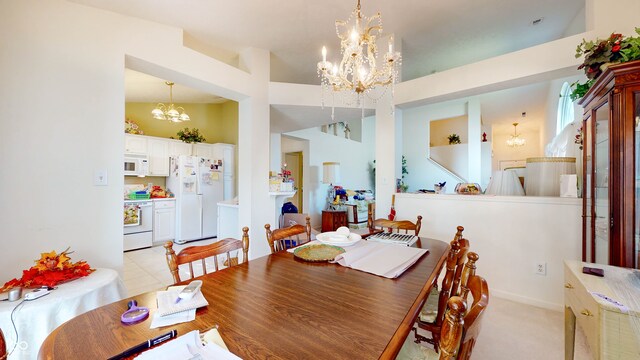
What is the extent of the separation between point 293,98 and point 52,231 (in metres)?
2.83

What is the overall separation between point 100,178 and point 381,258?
7.80ft

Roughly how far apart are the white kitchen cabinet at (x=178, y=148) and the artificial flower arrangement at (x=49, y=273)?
12.8 ft

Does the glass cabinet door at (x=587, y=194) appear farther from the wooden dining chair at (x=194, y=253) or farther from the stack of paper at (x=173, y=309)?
the stack of paper at (x=173, y=309)

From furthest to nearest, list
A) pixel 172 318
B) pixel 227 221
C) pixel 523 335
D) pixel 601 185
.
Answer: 1. pixel 227 221
2. pixel 523 335
3. pixel 601 185
4. pixel 172 318

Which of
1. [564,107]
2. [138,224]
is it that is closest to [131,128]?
[138,224]

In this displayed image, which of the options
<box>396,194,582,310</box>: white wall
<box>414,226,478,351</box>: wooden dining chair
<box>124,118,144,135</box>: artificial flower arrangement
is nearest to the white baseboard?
<box>396,194,582,310</box>: white wall

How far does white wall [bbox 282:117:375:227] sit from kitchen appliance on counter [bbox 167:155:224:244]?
1.90 meters

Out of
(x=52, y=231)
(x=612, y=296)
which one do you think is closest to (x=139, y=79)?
(x=52, y=231)

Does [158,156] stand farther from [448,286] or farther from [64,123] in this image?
[448,286]

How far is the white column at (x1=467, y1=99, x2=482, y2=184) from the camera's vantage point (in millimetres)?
5160

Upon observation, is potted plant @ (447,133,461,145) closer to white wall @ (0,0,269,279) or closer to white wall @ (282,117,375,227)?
white wall @ (282,117,375,227)

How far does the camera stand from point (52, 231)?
76.0 inches

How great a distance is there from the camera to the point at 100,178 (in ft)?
6.93

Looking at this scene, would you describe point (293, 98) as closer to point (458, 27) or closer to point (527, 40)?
point (458, 27)
